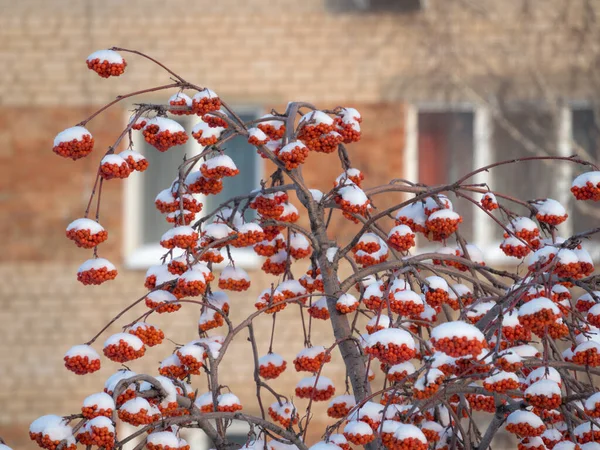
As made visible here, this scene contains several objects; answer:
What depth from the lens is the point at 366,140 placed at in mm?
6512

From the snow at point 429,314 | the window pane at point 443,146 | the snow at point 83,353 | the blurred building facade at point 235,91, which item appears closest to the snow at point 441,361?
the snow at point 429,314

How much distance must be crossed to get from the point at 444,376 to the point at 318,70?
474 cm

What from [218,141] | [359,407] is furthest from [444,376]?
[218,141]

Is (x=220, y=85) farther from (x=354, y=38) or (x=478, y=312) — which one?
(x=478, y=312)

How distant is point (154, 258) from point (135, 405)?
439 cm

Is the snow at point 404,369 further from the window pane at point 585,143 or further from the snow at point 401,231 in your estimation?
the window pane at point 585,143

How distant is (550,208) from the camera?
2520 millimetres

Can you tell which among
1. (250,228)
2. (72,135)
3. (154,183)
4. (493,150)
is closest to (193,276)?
(250,228)

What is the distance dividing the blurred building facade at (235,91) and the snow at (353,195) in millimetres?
3828

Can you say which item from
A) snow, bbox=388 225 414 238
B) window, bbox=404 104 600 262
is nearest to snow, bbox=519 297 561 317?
snow, bbox=388 225 414 238

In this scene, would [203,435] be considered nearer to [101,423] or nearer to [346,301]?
[346,301]

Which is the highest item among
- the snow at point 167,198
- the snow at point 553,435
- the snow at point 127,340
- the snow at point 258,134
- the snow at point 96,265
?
the snow at point 258,134

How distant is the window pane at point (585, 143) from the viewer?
6574 mm

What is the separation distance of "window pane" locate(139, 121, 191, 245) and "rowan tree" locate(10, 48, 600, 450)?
3.90 metres
